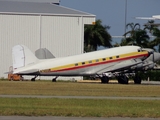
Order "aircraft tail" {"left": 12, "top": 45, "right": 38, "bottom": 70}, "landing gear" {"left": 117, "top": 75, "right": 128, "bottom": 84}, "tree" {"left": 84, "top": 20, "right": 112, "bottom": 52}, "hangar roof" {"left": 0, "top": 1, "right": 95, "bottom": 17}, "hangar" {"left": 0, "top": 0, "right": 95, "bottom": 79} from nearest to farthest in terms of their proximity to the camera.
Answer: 1. "landing gear" {"left": 117, "top": 75, "right": 128, "bottom": 84}
2. "aircraft tail" {"left": 12, "top": 45, "right": 38, "bottom": 70}
3. "hangar" {"left": 0, "top": 0, "right": 95, "bottom": 79}
4. "hangar roof" {"left": 0, "top": 1, "right": 95, "bottom": 17}
5. "tree" {"left": 84, "top": 20, "right": 112, "bottom": 52}

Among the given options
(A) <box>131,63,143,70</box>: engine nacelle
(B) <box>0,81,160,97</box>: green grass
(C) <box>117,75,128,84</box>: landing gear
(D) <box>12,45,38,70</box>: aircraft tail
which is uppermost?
(D) <box>12,45,38,70</box>: aircraft tail

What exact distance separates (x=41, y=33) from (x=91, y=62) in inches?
631

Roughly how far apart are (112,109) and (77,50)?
46.3 metres

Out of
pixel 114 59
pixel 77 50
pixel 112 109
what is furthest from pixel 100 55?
pixel 112 109

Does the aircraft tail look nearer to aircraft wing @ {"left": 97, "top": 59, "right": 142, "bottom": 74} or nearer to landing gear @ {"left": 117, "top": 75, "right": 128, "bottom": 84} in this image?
aircraft wing @ {"left": 97, "top": 59, "right": 142, "bottom": 74}

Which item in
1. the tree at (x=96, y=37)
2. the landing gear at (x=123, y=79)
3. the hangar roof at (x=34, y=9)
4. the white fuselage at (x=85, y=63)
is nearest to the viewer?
the white fuselage at (x=85, y=63)

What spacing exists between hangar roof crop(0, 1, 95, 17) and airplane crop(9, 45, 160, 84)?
49.6 feet

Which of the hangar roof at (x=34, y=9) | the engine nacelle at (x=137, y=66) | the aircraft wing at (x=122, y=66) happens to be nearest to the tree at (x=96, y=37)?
the hangar roof at (x=34, y=9)

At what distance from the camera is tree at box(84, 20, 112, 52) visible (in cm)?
10944

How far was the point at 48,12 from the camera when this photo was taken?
70562 mm

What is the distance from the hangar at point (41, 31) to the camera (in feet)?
223

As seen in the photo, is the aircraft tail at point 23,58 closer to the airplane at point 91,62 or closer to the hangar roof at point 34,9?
the airplane at point 91,62

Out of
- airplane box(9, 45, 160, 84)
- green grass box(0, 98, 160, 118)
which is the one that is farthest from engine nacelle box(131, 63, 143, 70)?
green grass box(0, 98, 160, 118)

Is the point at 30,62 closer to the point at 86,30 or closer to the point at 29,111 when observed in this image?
the point at 29,111
